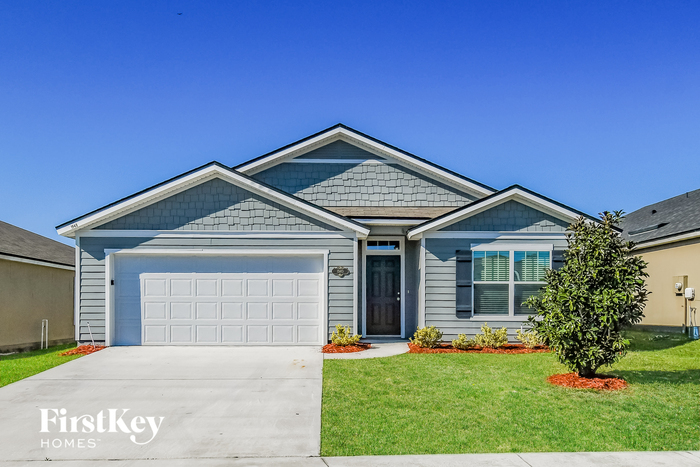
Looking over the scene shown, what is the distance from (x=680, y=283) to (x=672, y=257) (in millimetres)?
896

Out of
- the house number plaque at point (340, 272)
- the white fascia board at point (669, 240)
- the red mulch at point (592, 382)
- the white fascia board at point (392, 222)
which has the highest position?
the white fascia board at point (392, 222)

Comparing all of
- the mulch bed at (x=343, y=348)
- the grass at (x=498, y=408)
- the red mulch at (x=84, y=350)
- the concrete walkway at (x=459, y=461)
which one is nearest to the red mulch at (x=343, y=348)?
the mulch bed at (x=343, y=348)

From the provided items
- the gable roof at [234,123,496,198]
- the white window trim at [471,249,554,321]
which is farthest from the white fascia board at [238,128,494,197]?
the white window trim at [471,249,554,321]

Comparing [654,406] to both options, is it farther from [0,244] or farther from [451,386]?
[0,244]

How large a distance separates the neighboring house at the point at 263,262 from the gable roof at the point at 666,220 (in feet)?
15.5

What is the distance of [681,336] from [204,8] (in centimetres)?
1496

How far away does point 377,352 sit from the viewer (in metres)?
11.0

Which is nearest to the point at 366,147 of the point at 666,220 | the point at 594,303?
the point at 594,303

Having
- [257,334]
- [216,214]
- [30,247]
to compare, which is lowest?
[257,334]

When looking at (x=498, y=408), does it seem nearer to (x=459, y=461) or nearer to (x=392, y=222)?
(x=459, y=461)

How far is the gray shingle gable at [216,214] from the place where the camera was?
38.8ft

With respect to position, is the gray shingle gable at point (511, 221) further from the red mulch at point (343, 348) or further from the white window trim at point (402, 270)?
the red mulch at point (343, 348)

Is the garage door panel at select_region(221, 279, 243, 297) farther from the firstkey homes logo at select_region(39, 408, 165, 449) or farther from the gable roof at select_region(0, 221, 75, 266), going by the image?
the gable roof at select_region(0, 221, 75, 266)

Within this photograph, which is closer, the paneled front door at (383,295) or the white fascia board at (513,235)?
the white fascia board at (513,235)
